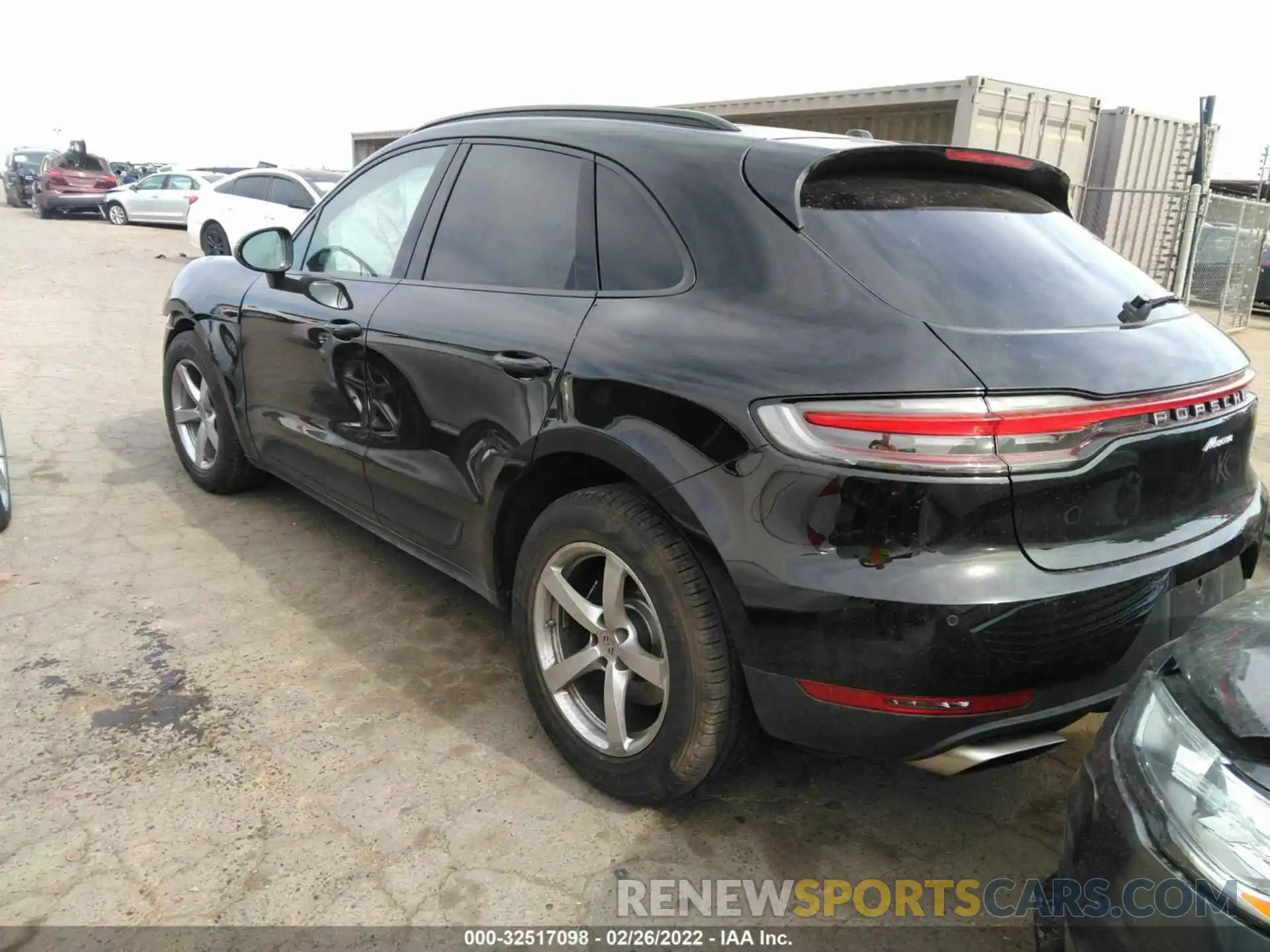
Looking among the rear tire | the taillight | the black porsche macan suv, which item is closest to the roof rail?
the black porsche macan suv

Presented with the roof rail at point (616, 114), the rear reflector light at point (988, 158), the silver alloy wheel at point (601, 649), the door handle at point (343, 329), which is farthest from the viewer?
the door handle at point (343, 329)

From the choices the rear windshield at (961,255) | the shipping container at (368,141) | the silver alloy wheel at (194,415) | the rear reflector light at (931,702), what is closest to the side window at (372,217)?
the silver alloy wheel at (194,415)

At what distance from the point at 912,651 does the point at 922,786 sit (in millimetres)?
1022

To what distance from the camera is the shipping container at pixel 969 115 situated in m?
8.88

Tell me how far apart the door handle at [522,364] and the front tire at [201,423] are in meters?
2.27

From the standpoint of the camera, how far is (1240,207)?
1194 centimetres

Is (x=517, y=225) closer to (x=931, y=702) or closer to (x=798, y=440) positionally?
(x=798, y=440)

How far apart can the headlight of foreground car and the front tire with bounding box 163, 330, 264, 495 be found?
157 inches

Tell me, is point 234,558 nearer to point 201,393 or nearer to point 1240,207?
point 201,393

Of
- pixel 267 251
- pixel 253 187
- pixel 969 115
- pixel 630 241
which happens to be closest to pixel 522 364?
pixel 630 241

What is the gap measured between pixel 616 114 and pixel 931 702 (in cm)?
199

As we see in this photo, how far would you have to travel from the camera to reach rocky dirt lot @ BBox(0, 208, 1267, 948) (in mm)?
2262

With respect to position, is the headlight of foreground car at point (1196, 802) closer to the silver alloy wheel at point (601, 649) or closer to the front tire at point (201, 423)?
the silver alloy wheel at point (601, 649)

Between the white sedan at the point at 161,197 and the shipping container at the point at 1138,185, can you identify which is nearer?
the shipping container at the point at 1138,185
